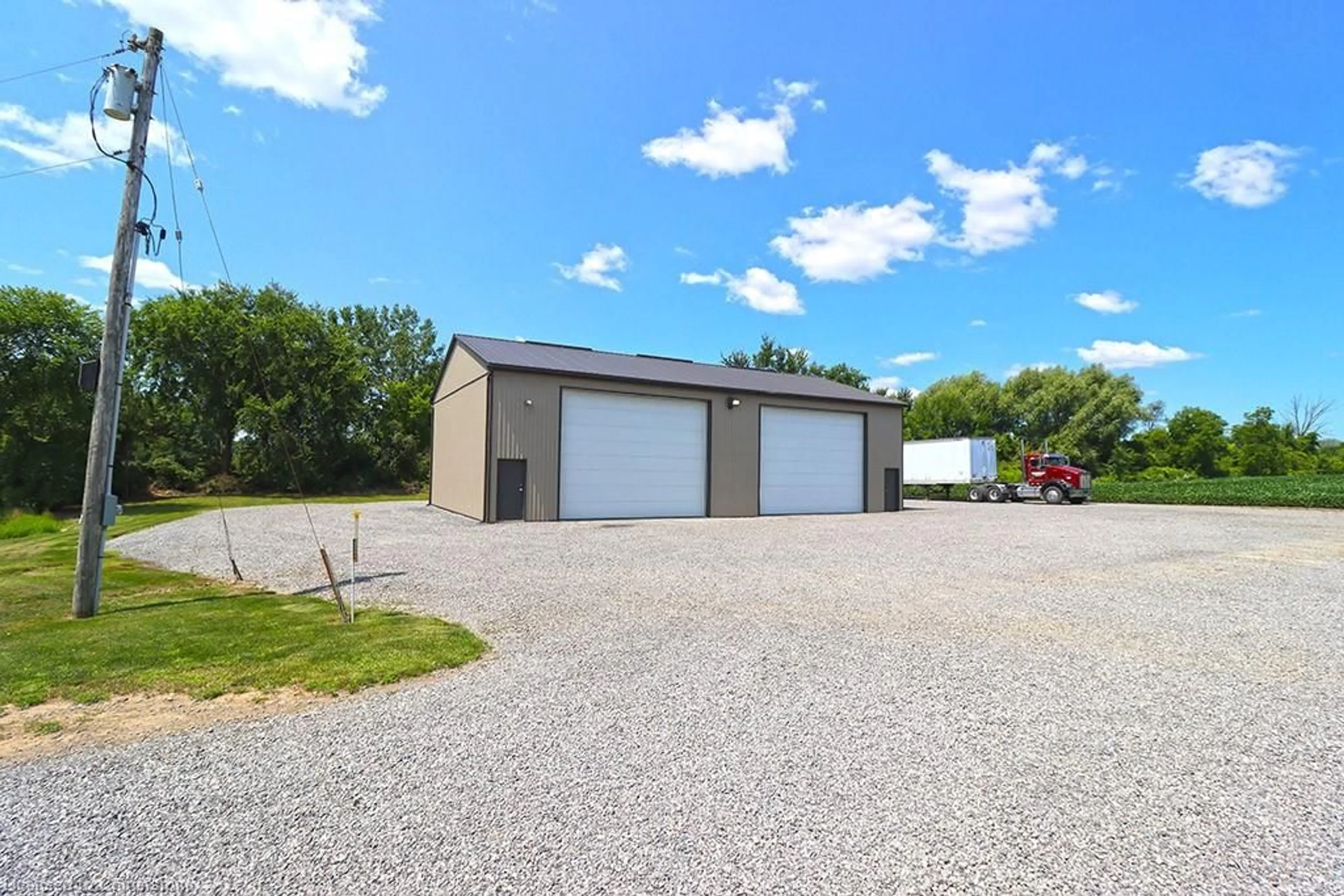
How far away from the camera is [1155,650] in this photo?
582 centimetres

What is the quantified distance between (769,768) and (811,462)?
68.9ft

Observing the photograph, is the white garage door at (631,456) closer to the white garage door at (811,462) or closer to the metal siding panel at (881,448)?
the white garage door at (811,462)

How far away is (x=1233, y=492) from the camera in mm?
30703

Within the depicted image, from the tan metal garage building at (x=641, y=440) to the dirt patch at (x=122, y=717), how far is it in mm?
13801

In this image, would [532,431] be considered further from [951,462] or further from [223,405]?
[223,405]

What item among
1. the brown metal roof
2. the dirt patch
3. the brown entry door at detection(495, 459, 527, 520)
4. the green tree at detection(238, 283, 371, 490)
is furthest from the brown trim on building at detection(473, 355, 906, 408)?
the green tree at detection(238, 283, 371, 490)

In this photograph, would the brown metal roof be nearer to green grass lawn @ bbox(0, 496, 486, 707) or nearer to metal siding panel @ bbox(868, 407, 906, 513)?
metal siding panel @ bbox(868, 407, 906, 513)

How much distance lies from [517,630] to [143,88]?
7947mm

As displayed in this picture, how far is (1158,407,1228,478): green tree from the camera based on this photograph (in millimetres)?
49094

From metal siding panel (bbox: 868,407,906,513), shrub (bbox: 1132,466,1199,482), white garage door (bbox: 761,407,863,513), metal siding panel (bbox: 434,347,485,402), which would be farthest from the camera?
shrub (bbox: 1132,466,1199,482)

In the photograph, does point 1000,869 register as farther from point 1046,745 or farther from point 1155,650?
point 1155,650

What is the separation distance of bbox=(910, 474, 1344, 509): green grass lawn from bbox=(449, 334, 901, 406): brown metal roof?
48.8 feet

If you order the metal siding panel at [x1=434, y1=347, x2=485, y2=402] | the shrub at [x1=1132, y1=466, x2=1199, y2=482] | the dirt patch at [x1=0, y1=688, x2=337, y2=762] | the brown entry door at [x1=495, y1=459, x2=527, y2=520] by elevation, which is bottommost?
the dirt patch at [x1=0, y1=688, x2=337, y2=762]

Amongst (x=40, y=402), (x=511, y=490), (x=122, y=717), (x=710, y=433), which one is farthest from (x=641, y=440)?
(x=40, y=402)
